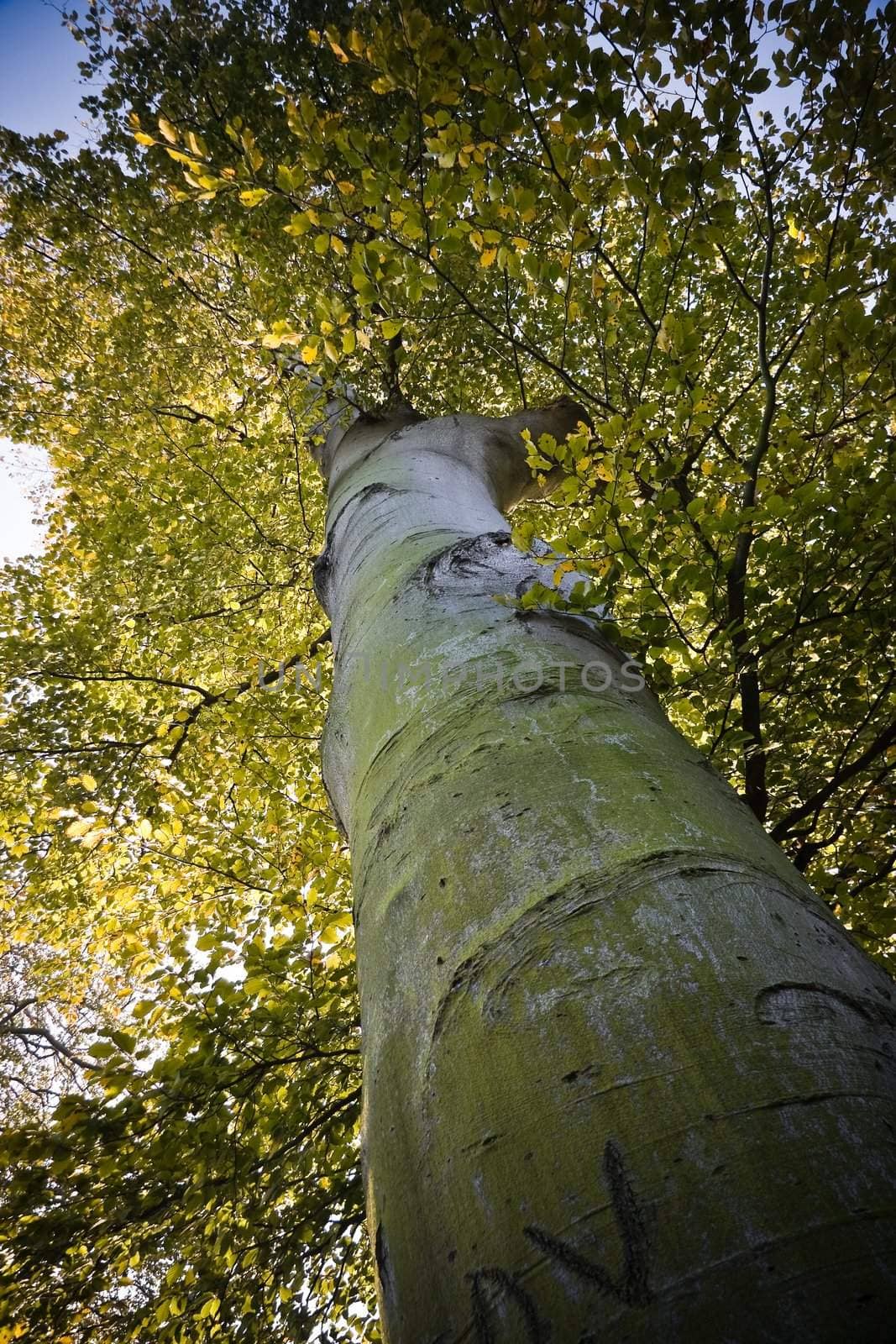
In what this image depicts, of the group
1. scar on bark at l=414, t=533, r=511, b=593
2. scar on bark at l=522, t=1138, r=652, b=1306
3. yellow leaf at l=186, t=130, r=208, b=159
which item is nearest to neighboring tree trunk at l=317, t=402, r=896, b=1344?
scar on bark at l=522, t=1138, r=652, b=1306

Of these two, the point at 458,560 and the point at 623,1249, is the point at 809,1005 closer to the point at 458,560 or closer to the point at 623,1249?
the point at 623,1249

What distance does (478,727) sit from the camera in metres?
1.00

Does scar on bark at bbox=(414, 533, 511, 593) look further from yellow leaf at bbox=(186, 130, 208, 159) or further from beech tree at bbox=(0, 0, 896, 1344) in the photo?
yellow leaf at bbox=(186, 130, 208, 159)

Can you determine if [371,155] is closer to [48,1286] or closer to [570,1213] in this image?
[570,1213]

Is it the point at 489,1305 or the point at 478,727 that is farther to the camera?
the point at 478,727

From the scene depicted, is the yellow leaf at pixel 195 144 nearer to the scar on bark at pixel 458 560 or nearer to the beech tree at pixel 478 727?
the beech tree at pixel 478 727

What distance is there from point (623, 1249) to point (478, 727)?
2.08 feet

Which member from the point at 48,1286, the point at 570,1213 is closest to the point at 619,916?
the point at 570,1213

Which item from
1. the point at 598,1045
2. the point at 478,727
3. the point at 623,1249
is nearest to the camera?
the point at 623,1249

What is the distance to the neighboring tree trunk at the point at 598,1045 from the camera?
453 millimetres

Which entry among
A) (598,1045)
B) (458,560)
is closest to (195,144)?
(458,560)

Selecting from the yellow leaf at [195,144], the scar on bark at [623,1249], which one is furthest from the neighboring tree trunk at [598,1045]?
the yellow leaf at [195,144]

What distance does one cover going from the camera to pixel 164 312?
535 centimetres

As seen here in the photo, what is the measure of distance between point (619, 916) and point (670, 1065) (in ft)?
0.48
